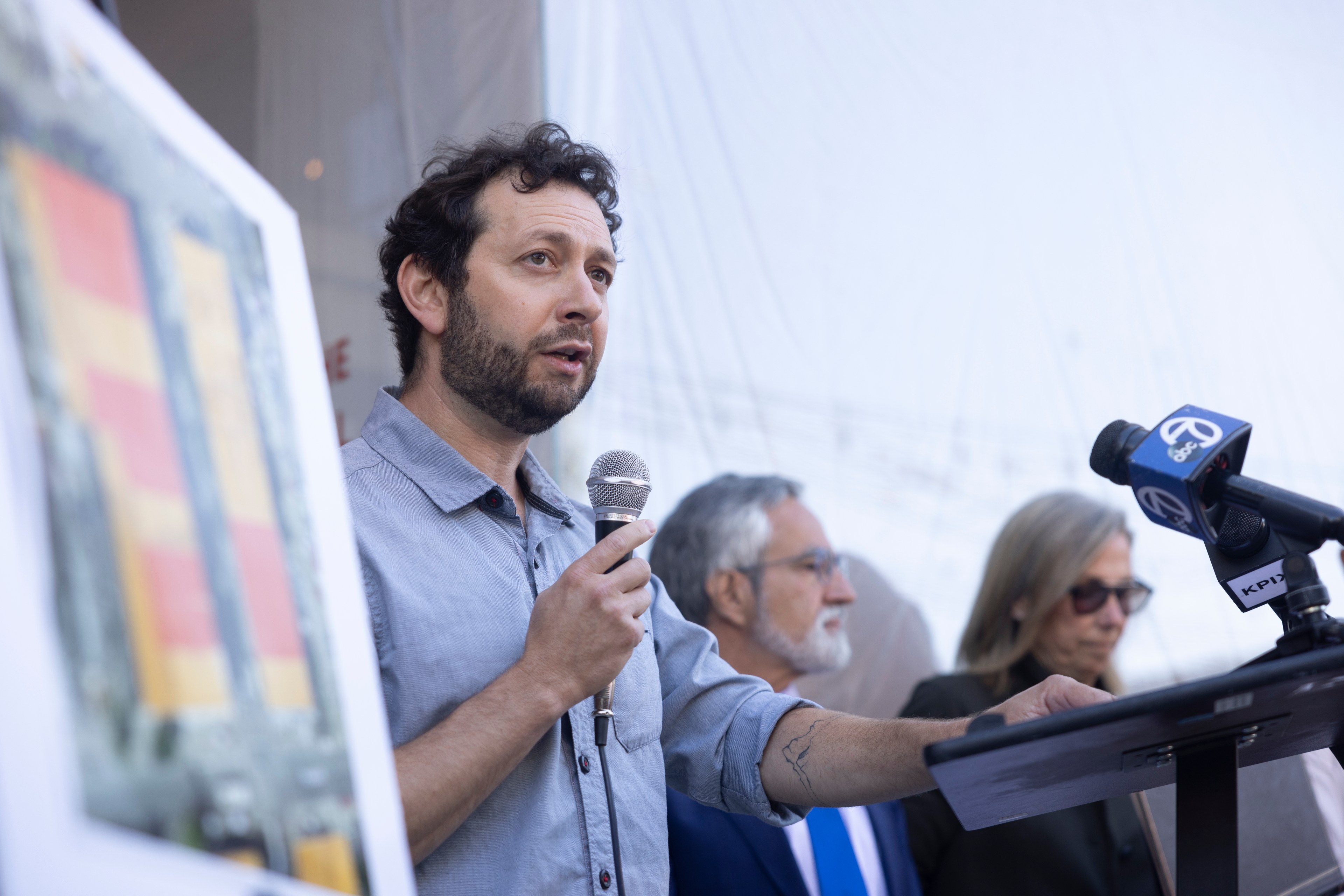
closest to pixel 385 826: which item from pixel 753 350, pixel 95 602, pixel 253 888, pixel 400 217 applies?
pixel 253 888

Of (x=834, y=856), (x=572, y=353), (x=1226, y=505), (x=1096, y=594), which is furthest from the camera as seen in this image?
(x=1096, y=594)

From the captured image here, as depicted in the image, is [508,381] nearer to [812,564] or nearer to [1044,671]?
[812,564]

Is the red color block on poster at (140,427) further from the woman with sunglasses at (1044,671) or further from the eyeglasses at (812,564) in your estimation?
the eyeglasses at (812,564)

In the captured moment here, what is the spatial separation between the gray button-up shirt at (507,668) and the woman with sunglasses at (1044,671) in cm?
106

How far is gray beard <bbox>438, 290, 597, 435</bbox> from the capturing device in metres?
1.56

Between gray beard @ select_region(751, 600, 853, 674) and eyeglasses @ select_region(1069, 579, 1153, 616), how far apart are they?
728 mm

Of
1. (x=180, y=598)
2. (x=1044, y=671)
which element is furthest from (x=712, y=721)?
(x=1044, y=671)

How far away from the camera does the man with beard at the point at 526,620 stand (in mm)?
1217

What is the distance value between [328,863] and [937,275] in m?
3.11

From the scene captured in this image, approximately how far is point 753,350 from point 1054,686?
219cm

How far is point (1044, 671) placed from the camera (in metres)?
2.96

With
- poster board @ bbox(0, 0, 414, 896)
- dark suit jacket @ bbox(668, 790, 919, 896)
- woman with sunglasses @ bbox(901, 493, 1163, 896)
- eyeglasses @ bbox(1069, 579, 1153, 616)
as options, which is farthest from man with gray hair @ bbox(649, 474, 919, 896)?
poster board @ bbox(0, 0, 414, 896)

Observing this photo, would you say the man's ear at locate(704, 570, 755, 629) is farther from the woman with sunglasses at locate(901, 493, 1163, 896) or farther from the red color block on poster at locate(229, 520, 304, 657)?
the red color block on poster at locate(229, 520, 304, 657)

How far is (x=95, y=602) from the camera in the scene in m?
0.45
